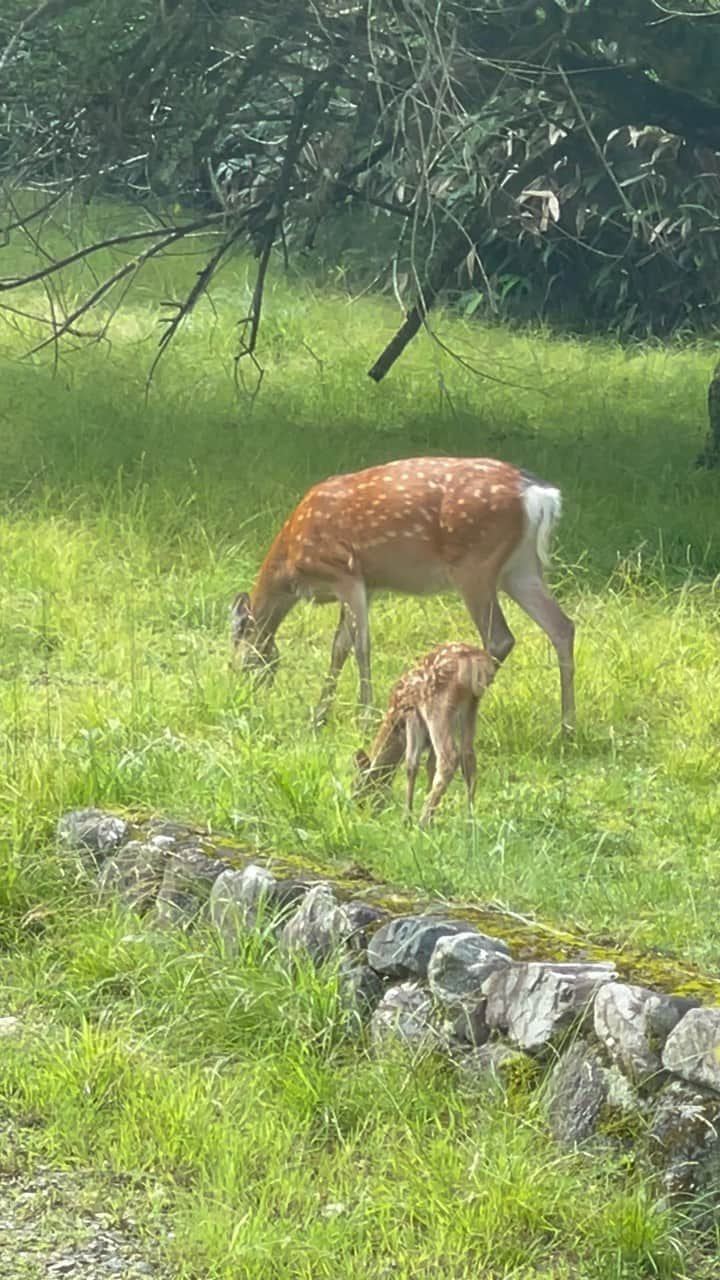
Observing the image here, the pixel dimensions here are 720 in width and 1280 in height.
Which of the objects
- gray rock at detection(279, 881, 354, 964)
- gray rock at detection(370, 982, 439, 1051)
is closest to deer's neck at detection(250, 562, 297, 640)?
gray rock at detection(279, 881, 354, 964)

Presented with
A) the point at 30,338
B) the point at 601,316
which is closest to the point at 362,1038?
the point at 30,338

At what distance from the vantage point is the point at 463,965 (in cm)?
475

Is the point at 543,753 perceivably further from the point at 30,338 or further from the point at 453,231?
the point at 30,338

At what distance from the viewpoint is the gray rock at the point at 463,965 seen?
473cm

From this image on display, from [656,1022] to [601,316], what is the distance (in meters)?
Result: 15.1


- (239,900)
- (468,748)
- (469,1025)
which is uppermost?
(469,1025)

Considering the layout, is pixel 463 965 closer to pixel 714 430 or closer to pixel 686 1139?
pixel 686 1139

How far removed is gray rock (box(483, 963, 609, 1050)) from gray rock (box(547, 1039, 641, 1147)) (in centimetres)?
7

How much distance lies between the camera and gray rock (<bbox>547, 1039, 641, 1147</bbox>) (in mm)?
4371

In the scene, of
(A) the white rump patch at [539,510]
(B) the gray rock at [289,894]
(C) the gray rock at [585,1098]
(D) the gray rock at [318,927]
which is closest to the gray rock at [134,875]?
(B) the gray rock at [289,894]

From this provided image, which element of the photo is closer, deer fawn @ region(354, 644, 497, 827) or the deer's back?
deer fawn @ region(354, 644, 497, 827)

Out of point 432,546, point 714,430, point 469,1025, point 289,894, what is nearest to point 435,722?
point 289,894

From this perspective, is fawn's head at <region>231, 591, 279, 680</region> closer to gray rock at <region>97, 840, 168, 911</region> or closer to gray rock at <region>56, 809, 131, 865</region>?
gray rock at <region>56, 809, 131, 865</region>

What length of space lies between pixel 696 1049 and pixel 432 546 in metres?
4.22
